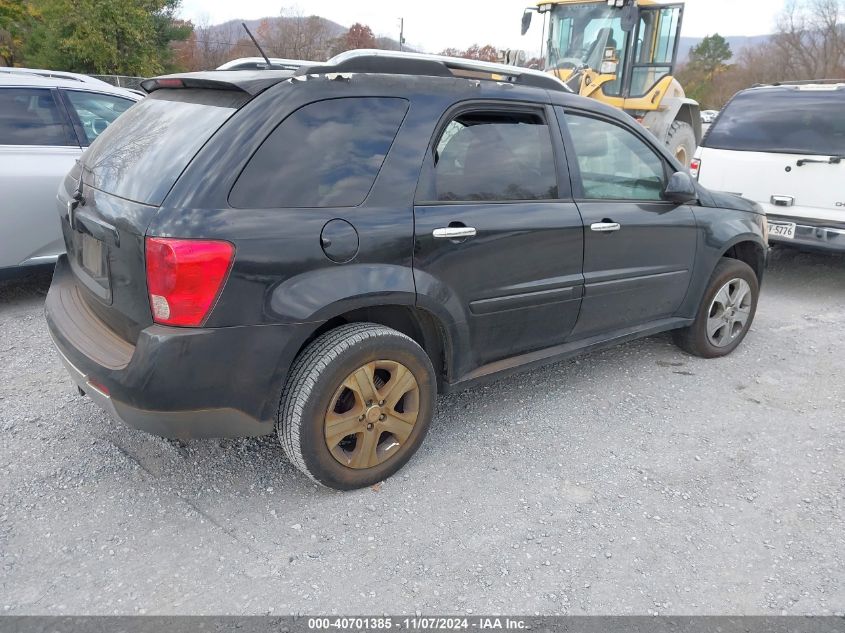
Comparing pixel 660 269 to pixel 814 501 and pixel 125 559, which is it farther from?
pixel 125 559

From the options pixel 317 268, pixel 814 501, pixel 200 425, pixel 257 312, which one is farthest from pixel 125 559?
pixel 814 501

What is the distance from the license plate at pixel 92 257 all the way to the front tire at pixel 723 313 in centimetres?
358

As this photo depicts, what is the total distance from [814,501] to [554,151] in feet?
6.73

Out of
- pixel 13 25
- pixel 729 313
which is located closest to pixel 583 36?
pixel 729 313

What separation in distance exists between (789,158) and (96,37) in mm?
31378

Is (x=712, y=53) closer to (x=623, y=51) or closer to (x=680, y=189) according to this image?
(x=623, y=51)

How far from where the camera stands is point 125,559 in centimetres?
246

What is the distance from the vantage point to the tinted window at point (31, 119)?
4.77 metres

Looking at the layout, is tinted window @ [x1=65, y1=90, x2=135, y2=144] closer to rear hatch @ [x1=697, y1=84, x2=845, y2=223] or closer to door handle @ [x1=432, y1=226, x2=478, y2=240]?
door handle @ [x1=432, y1=226, x2=478, y2=240]

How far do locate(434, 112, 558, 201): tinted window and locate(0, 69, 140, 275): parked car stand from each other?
3197 mm

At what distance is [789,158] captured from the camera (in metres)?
6.08

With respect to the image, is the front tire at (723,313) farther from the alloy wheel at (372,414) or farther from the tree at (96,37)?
the tree at (96,37)

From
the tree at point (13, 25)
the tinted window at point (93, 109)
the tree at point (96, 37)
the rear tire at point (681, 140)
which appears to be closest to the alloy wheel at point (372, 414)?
the tinted window at point (93, 109)

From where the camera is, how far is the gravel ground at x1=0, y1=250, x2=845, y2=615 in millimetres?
2354
